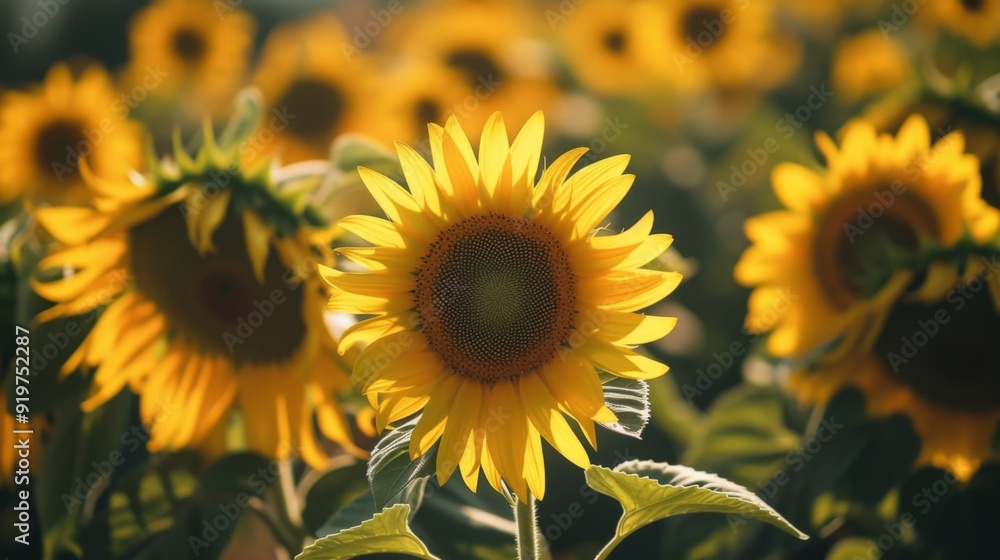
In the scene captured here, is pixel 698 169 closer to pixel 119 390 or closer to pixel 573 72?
pixel 573 72

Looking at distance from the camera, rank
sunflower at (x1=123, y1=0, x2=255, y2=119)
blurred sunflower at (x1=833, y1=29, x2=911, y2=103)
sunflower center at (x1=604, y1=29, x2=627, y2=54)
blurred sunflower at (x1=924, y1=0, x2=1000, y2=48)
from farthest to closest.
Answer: sunflower at (x1=123, y1=0, x2=255, y2=119) → sunflower center at (x1=604, y1=29, x2=627, y2=54) → blurred sunflower at (x1=833, y1=29, x2=911, y2=103) → blurred sunflower at (x1=924, y1=0, x2=1000, y2=48)

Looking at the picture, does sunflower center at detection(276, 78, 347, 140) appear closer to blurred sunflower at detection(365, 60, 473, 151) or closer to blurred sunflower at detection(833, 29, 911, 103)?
blurred sunflower at detection(365, 60, 473, 151)

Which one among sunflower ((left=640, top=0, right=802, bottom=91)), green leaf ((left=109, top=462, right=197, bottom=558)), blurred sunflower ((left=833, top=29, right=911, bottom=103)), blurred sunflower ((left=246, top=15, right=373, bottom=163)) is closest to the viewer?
green leaf ((left=109, top=462, right=197, bottom=558))

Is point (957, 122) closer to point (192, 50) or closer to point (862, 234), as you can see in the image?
point (862, 234)

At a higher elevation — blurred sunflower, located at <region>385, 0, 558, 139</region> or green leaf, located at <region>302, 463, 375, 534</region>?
blurred sunflower, located at <region>385, 0, 558, 139</region>

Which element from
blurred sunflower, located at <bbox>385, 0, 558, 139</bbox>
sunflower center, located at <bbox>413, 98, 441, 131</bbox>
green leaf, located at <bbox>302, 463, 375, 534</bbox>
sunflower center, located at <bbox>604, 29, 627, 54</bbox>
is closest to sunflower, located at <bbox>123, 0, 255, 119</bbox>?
blurred sunflower, located at <bbox>385, 0, 558, 139</bbox>
